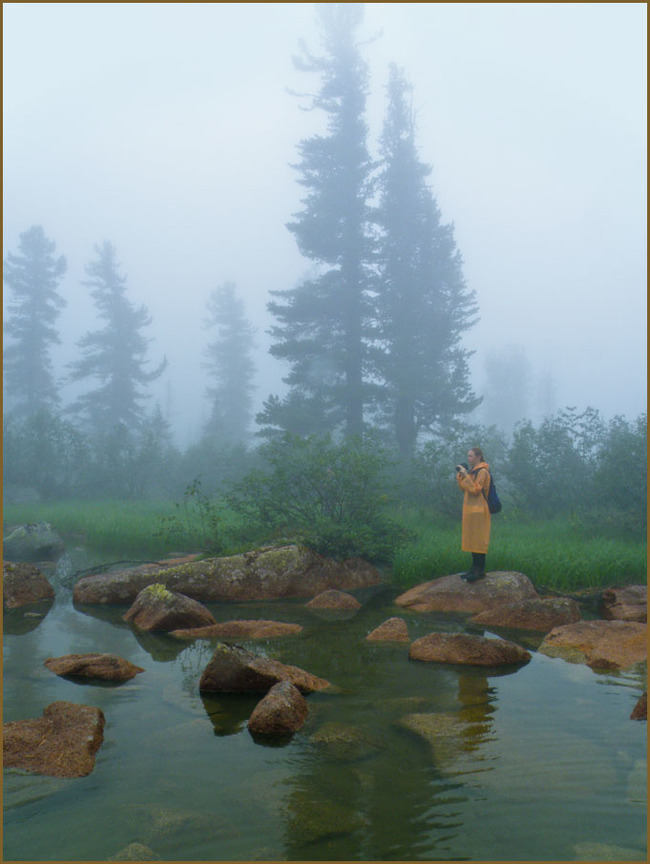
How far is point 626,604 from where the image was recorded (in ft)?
30.2

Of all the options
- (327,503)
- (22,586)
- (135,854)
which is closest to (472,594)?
(327,503)

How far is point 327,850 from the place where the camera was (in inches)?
144

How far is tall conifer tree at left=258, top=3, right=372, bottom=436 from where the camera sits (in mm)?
26797

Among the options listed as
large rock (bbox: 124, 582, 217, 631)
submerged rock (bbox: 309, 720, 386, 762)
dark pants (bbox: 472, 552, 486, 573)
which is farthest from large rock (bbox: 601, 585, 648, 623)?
large rock (bbox: 124, 582, 217, 631)

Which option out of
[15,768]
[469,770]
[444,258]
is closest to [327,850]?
[469,770]

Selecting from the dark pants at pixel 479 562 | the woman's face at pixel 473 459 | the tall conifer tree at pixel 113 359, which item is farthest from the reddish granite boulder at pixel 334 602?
the tall conifer tree at pixel 113 359

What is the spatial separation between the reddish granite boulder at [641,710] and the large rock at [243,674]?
8.92 ft

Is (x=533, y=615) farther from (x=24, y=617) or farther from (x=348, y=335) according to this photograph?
(x=348, y=335)

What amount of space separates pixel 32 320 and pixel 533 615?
42.3m

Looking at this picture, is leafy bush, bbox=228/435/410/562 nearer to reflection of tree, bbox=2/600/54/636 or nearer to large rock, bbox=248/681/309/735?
reflection of tree, bbox=2/600/54/636

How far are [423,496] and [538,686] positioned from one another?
1118cm

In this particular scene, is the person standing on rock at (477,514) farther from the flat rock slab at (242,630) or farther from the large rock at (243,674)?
the large rock at (243,674)

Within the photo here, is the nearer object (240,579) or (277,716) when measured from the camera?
(277,716)

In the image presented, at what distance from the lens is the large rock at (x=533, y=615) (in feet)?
28.2
